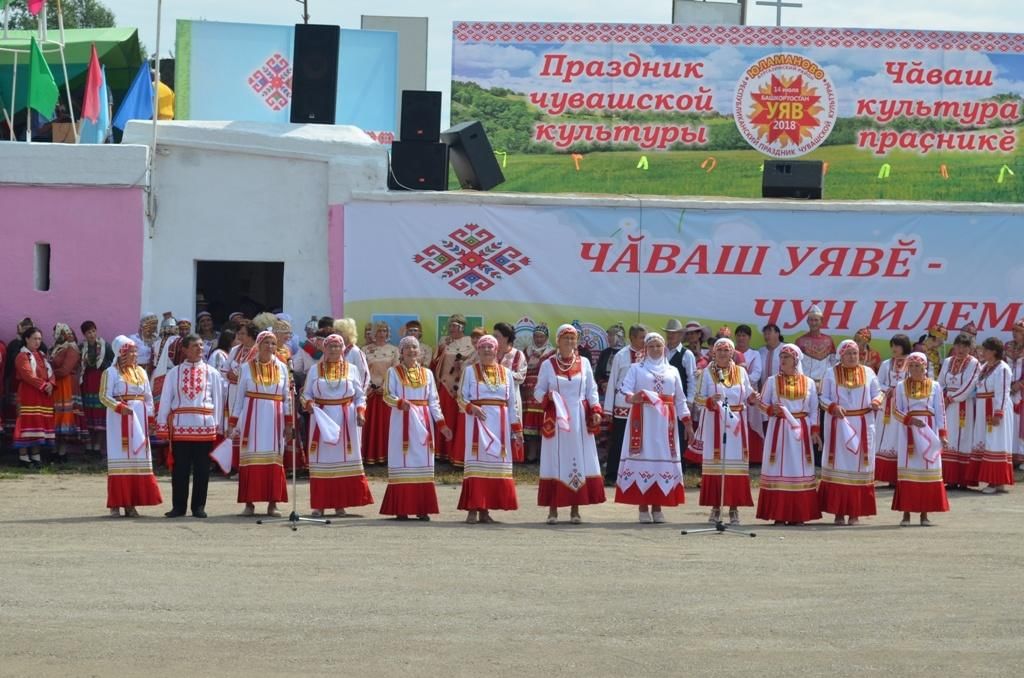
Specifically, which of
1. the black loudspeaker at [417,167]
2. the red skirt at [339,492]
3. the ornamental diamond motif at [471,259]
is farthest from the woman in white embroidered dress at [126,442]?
the black loudspeaker at [417,167]

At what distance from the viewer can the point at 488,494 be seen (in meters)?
14.5

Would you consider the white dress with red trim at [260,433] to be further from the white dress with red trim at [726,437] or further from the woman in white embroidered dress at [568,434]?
the white dress with red trim at [726,437]

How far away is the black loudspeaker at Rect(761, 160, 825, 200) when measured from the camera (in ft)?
68.2

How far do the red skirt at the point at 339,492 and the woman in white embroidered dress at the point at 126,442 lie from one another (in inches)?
53.3

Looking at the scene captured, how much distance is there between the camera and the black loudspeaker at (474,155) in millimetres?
21438

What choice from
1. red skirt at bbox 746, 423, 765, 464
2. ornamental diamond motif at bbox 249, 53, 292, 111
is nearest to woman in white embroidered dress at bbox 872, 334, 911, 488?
red skirt at bbox 746, 423, 765, 464

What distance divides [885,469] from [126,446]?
7.56 m

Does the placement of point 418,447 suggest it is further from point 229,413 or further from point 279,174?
point 279,174

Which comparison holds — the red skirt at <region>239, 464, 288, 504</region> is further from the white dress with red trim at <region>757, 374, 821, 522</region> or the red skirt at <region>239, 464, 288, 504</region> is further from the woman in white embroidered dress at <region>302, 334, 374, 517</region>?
the white dress with red trim at <region>757, 374, 821, 522</region>

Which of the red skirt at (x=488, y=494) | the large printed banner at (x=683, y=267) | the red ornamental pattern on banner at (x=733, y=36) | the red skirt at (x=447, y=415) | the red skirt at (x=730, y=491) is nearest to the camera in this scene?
the red skirt at (x=488, y=494)

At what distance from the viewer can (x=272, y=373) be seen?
14.8m

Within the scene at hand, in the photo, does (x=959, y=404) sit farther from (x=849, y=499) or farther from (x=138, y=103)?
(x=138, y=103)

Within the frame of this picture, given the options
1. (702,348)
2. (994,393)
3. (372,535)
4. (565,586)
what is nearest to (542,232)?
(702,348)

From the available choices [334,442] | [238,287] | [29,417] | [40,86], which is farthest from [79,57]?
[334,442]
